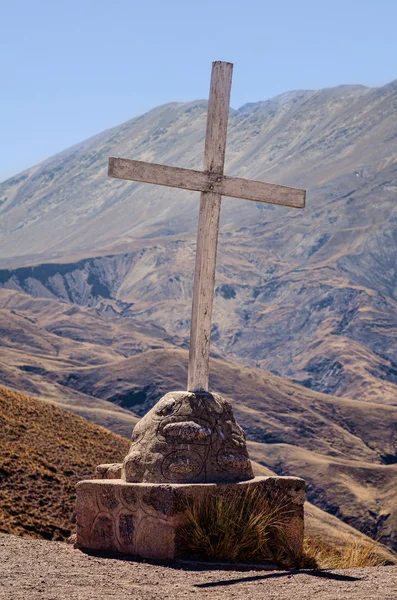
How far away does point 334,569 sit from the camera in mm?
9281

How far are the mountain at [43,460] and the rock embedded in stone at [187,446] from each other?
17.9 ft

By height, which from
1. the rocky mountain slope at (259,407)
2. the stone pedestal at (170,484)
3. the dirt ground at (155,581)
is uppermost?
the stone pedestal at (170,484)

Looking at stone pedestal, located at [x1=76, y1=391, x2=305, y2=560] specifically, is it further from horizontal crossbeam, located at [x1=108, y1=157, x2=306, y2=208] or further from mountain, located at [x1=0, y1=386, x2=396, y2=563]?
mountain, located at [x1=0, y1=386, x2=396, y2=563]

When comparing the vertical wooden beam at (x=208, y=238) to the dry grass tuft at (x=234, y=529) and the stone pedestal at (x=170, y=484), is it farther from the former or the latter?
the dry grass tuft at (x=234, y=529)

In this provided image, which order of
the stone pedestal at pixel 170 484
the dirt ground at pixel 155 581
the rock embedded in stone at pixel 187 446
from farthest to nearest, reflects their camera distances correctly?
1. the rock embedded in stone at pixel 187 446
2. the stone pedestal at pixel 170 484
3. the dirt ground at pixel 155 581

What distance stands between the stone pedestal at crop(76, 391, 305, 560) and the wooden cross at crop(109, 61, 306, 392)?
42 centimetres

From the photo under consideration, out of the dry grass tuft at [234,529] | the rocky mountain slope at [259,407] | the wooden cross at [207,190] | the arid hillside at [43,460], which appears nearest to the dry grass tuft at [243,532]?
the dry grass tuft at [234,529]

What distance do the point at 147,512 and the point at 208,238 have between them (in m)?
2.69

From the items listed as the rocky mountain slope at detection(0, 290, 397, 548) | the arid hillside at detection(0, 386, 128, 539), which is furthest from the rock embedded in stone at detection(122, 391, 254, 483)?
Answer: the rocky mountain slope at detection(0, 290, 397, 548)

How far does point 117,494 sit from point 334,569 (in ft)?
6.58

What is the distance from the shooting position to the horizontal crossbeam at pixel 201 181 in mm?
→ 10094

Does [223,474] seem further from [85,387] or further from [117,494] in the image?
[85,387]

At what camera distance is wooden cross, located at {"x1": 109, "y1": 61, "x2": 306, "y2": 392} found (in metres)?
10.3

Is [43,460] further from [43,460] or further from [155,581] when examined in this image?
[155,581]
